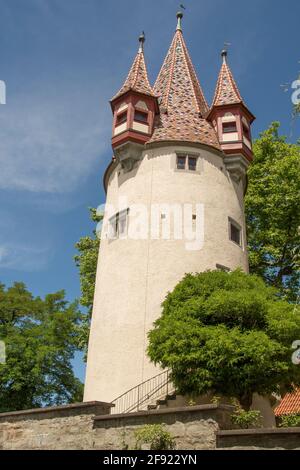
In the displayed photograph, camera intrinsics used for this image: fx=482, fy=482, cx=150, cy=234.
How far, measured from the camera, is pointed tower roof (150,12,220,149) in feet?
76.0

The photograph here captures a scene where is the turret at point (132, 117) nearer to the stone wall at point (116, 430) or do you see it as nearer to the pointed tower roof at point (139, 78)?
the pointed tower roof at point (139, 78)

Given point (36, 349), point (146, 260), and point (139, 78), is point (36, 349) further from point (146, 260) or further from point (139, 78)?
point (139, 78)

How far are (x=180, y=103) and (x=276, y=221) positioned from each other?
8410 millimetres

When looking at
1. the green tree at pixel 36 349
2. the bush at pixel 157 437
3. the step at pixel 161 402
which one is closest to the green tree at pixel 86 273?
the green tree at pixel 36 349

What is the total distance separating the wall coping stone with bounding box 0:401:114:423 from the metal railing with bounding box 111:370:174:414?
3.25m

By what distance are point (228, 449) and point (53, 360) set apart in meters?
18.7

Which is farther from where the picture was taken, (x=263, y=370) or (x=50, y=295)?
(x=50, y=295)

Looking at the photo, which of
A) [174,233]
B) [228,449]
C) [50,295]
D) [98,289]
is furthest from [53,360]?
[228,449]

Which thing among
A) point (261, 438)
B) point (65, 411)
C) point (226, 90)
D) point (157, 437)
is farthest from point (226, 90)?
point (261, 438)

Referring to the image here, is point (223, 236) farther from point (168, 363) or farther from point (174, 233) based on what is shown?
point (168, 363)

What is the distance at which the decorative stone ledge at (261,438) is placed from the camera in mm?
9109

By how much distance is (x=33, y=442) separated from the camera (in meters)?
14.1

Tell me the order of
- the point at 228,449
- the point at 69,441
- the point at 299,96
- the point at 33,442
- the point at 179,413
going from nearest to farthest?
1. the point at 299,96
2. the point at 228,449
3. the point at 179,413
4. the point at 69,441
5. the point at 33,442

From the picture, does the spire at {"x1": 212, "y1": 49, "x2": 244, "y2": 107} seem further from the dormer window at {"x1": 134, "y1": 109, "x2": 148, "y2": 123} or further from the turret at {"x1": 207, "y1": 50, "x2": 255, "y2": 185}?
the dormer window at {"x1": 134, "y1": 109, "x2": 148, "y2": 123}
